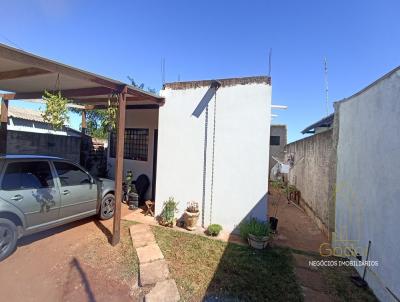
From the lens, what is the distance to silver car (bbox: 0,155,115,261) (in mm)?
3812

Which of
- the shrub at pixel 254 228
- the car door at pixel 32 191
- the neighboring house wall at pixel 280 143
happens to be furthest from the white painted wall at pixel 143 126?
the neighboring house wall at pixel 280 143

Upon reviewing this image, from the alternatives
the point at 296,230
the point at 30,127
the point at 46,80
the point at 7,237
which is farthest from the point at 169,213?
the point at 30,127

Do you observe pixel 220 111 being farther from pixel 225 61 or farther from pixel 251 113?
pixel 225 61

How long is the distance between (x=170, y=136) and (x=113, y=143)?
14.1 feet

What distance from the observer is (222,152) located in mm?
5785

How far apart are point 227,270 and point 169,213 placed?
8.34ft

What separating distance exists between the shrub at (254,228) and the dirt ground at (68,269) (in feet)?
8.43

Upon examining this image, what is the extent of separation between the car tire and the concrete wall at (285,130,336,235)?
653 cm

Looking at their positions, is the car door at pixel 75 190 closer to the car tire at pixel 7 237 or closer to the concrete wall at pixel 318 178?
the car tire at pixel 7 237

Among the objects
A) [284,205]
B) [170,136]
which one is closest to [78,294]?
[170,136]

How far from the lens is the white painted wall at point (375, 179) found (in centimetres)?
296

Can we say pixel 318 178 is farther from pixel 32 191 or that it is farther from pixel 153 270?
pixel 32 191

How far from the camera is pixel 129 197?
7.57 metres

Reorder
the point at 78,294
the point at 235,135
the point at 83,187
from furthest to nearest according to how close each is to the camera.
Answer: the point at 235,135, the point at 83,187, the point at 78,294
